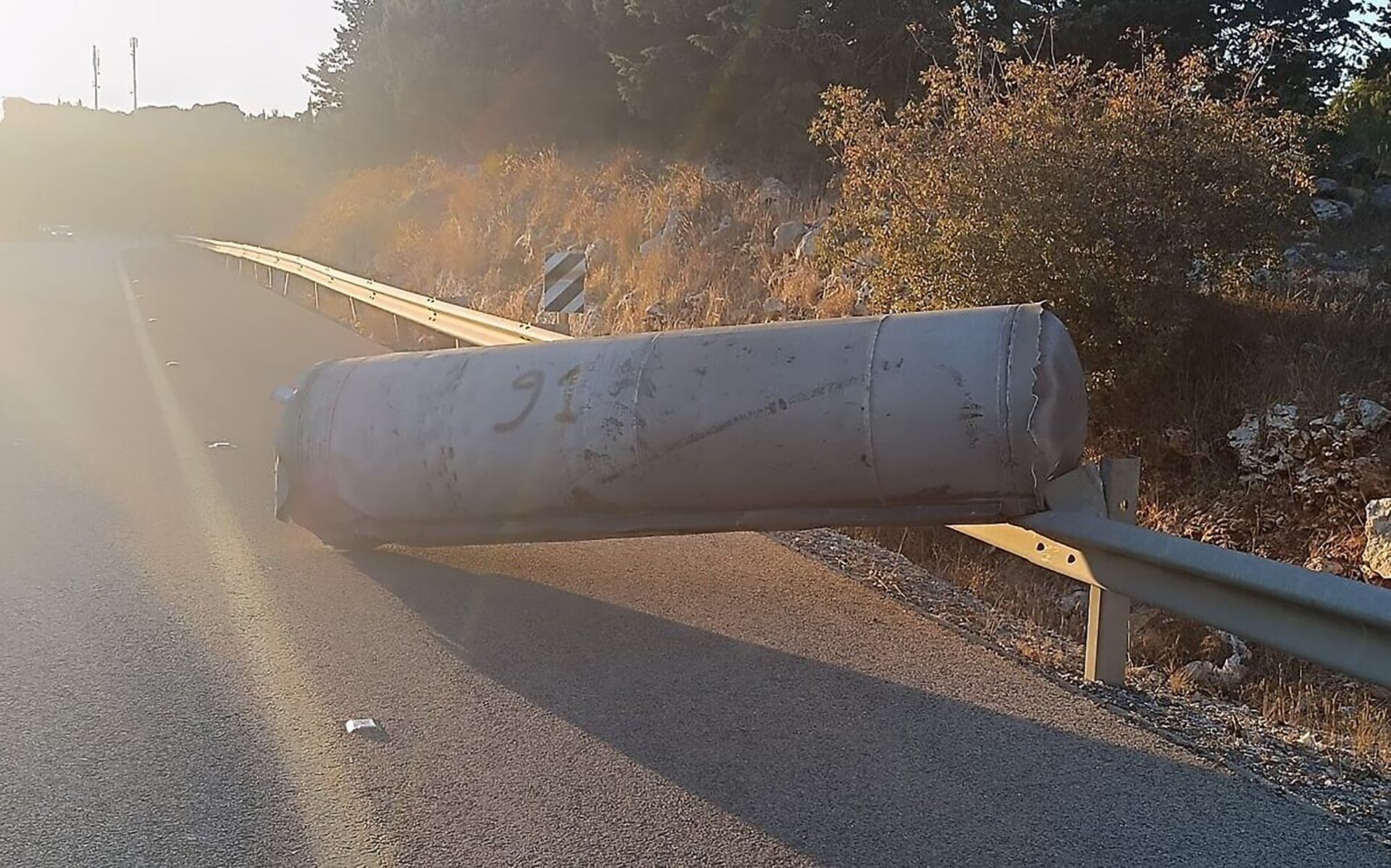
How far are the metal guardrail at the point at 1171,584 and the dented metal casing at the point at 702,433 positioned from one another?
0.56 ft

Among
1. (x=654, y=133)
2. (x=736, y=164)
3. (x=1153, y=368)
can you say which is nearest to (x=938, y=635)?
(x=1153, y=368)

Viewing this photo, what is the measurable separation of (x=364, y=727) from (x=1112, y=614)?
9.20ft

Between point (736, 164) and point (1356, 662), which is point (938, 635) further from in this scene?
point (736, 164)

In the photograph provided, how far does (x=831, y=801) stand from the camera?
150 inches

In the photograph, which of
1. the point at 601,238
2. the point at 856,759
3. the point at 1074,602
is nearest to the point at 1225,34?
the point at 601,238

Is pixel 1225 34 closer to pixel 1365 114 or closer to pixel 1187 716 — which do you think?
pixel 1365 114

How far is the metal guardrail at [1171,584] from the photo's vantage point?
144 inches

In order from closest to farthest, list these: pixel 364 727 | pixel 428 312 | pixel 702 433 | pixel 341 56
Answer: pixel 364 727
pixel 702 433
pixel 428 312
pixel 341 56

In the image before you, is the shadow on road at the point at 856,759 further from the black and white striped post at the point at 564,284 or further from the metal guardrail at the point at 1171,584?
the black and white striped post at the point at 564,284

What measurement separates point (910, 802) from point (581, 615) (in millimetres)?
2201

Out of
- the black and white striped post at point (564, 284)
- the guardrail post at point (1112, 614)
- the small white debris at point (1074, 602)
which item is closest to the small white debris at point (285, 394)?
the guardrail post at point (1112, 614)

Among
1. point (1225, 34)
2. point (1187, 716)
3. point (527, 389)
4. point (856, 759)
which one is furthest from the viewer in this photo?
point (1225, 34)

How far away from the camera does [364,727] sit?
4340mm

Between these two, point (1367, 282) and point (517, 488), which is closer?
point (517, 488)
